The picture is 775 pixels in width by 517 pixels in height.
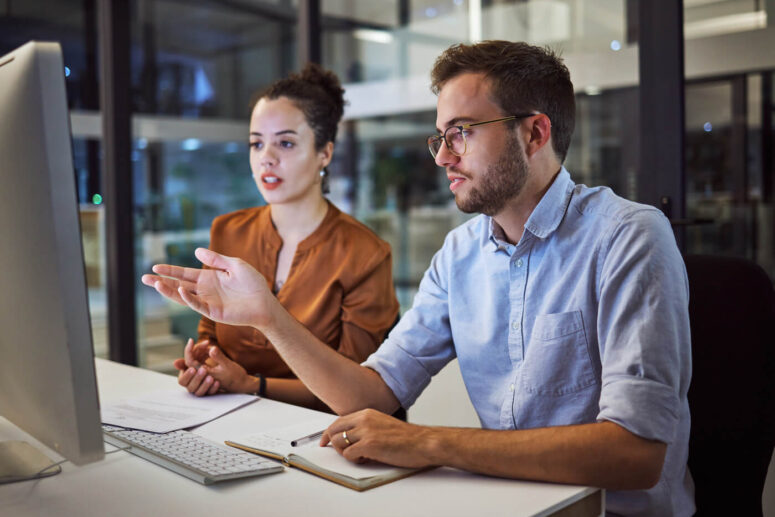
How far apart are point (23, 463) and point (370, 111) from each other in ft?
8.43

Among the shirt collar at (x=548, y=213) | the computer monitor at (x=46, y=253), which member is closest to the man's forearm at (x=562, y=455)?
the shirt collar at (x=548, y=213)

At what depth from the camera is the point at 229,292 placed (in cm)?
139

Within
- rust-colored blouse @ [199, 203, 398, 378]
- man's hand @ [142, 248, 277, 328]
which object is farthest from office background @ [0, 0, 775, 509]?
rust-colored blouse @ [199, 203, 398, 378]

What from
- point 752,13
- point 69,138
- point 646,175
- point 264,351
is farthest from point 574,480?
point 752,13

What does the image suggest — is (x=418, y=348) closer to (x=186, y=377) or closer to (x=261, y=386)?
(x=261, y=386)

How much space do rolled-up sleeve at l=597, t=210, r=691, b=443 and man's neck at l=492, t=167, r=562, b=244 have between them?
0.22m

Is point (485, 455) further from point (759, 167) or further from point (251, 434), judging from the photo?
point (759, 167)

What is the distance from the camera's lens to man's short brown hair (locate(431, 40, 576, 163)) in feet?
4.72

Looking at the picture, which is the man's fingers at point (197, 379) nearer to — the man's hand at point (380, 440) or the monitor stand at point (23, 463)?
the monitor stand at point (23, 463)

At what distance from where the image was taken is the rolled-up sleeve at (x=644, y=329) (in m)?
1.10

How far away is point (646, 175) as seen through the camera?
228 centimetres

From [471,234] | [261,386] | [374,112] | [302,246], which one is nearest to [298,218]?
[302,246]

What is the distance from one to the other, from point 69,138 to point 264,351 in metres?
1.27

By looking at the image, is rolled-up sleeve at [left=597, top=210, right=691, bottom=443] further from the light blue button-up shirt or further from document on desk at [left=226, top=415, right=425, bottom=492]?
document on desk at [left=226, top=415, right=425, bottom=492]
